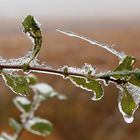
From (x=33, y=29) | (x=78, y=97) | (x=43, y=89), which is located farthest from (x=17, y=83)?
(x=78, y=97)

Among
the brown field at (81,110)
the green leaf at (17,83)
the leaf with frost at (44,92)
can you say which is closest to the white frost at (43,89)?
the leaf with frost at (44,92)

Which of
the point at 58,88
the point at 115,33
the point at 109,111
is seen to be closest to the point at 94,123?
the point at 109,111

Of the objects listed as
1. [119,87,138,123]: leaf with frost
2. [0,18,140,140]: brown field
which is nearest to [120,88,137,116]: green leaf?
[119,87,138,123]: leaf with frost

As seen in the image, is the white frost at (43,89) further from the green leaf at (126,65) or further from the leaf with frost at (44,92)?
the green leaf at (126,65)

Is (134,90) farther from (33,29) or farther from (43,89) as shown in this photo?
(43,89)

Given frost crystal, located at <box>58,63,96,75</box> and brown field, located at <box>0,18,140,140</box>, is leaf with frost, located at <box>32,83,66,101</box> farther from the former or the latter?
brown field, located at <box>0,18,140,140</box>

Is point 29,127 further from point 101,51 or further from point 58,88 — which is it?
point 101,51
